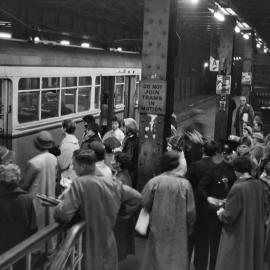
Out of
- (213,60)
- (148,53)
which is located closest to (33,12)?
(213,60)

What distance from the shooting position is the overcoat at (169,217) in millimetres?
4871

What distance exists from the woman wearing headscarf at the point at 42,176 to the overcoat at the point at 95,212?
5.04 feet

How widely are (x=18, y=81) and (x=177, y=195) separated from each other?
18.3ft

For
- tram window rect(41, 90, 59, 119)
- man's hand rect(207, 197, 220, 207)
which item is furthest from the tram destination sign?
tram window rect(41, 90, 59, 119)

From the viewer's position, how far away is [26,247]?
3.28 m

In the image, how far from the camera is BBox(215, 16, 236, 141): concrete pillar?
13508mm

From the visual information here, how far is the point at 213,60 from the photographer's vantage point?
1462 centimetres

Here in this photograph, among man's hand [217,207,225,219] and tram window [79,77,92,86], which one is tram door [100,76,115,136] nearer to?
tram window [79,77,92,86]

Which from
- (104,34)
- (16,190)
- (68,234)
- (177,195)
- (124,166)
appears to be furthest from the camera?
(104,34)

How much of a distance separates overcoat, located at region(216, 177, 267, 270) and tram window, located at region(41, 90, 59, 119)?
255 inches

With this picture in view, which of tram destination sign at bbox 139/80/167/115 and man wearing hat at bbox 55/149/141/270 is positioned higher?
tram destination sign at bbox 139/80/167/115

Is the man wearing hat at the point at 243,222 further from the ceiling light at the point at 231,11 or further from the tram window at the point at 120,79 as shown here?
the tram window at the point at 120,79

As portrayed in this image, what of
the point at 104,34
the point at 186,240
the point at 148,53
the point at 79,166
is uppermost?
the point at 104,34

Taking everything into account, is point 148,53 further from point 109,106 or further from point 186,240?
point 109,106
